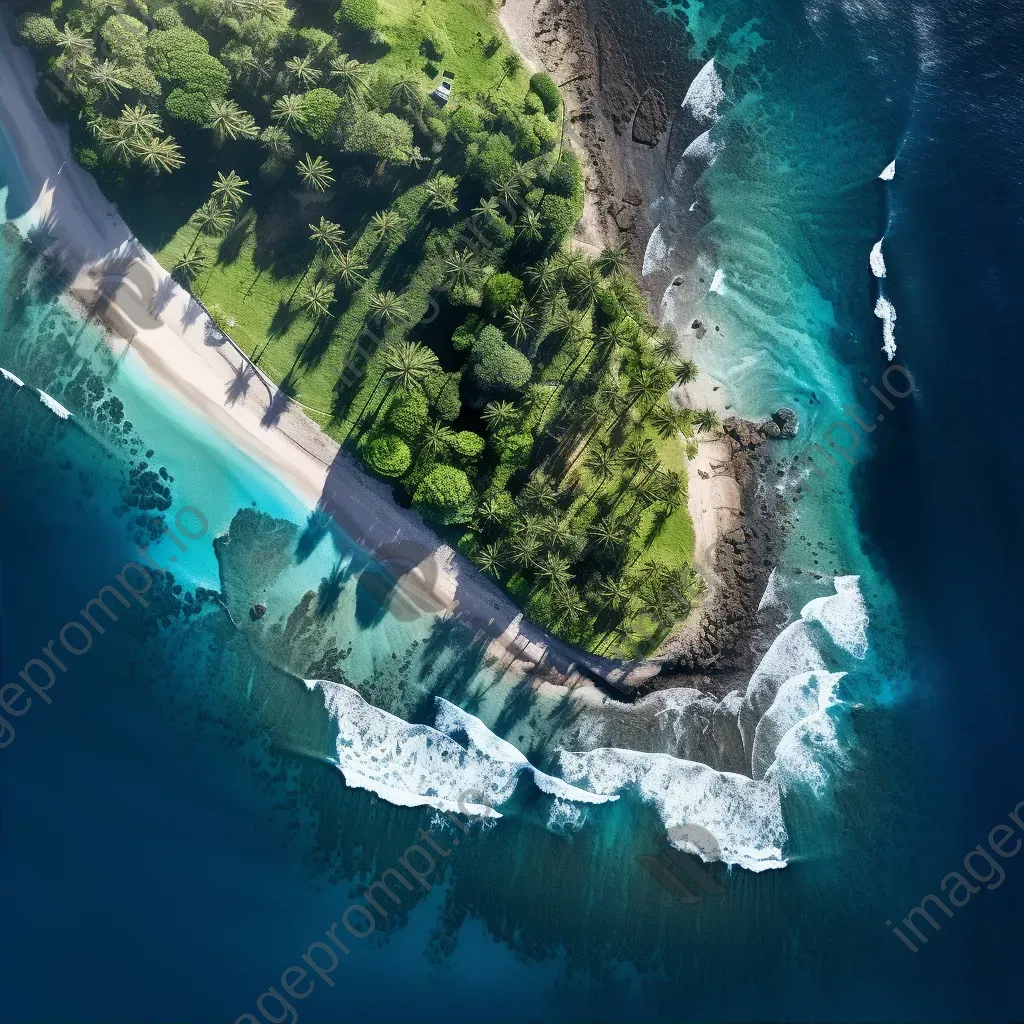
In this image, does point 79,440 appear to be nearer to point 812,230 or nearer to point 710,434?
point 710,434

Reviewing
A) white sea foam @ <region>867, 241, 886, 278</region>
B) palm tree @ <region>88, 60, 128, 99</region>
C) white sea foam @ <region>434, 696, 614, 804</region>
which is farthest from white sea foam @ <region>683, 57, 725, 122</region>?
white sea foam @ <region>434, 696, 614, 804</region>

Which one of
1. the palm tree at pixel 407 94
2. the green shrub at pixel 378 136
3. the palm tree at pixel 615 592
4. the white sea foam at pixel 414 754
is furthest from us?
the white sea foam at pixel 414 754


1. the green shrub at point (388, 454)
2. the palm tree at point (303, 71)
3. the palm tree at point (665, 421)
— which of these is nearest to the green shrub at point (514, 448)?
the green shrub at point (388, 454)

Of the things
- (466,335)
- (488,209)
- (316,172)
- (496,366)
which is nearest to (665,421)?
(496,366)

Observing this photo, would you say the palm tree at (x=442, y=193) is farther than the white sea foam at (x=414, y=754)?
No

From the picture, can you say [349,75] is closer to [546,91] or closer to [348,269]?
[348,269]

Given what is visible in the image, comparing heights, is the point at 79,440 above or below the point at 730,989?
above

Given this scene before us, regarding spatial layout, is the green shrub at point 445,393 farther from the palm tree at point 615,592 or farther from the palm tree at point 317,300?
the palm tree at point 615,592

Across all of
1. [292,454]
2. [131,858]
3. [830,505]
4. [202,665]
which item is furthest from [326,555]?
[830,505]
